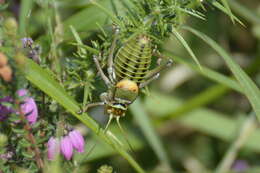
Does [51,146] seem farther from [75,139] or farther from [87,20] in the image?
[87,20]

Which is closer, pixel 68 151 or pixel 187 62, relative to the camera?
pixel 68 151

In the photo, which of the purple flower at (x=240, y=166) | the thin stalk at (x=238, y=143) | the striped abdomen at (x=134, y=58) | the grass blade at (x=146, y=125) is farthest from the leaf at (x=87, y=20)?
the purple flower at (x=240, y=166)

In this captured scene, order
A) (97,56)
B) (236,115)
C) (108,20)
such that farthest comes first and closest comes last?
(236,115) < (108,20) < (97,56)

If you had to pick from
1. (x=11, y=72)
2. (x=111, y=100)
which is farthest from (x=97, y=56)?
(x=11, y=72)

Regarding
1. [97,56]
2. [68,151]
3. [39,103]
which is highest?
[97,56]

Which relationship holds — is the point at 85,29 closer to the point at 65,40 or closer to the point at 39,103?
the point at 65,40

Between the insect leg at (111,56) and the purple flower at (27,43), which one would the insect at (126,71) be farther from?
the purple flower at (27,43)

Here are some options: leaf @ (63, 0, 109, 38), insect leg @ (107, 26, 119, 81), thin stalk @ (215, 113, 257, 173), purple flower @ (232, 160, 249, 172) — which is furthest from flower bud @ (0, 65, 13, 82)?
purple flower @ (232, 160, 249, 172)
